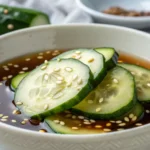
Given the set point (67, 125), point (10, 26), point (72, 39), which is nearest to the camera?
point (67, 125)

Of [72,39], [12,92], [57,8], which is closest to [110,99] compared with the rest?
[12,92]

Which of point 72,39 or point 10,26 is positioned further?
point 10,26

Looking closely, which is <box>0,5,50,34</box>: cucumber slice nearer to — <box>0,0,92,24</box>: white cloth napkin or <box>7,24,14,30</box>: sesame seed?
<box>7,24,14,30</box>: sesame seed

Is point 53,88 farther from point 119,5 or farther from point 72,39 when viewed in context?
point 119,5

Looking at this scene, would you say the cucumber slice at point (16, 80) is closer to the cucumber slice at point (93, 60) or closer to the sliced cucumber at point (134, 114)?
the cucumber slice at point (93, 60)

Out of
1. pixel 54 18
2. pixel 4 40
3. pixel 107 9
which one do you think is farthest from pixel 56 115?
pixel 107 9

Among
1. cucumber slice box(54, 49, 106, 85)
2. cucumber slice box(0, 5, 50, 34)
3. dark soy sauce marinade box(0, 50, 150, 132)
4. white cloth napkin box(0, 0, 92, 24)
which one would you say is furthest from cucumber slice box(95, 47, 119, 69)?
white cloth napkin box(0, 0, 92, 24)
